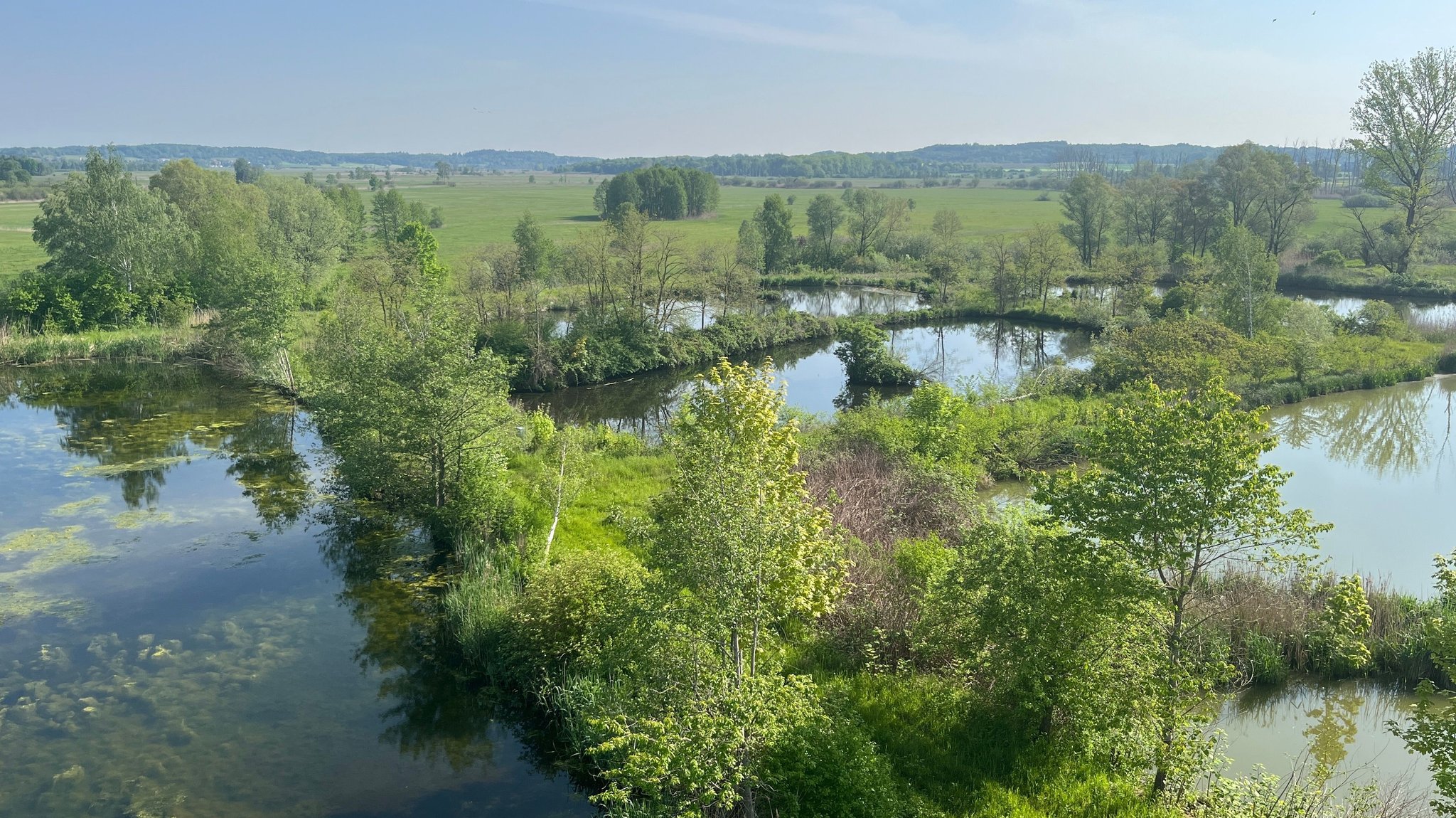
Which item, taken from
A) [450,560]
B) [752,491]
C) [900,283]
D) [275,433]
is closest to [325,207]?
[275,433]

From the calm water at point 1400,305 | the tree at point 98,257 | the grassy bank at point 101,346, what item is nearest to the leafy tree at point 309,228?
the tree at point 98,257

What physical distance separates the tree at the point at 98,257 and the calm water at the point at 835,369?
24.3m

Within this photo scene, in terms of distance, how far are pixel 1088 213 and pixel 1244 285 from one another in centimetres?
3281

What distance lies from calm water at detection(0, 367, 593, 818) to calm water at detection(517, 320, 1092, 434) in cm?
1289

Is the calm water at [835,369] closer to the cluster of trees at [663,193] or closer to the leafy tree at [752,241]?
the leafy tree at [752,241]

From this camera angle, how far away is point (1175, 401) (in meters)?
12.7

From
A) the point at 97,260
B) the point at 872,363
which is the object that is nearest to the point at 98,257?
the point at 97,260

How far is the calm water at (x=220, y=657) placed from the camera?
1325 cm

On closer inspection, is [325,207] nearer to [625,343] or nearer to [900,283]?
[625,343]

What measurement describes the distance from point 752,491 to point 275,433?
27317mm

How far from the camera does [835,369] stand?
4669 centimetres

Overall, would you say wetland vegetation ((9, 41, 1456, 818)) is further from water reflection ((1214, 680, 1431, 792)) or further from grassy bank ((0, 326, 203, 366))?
grassy bank ((0, 326, 203, 366))

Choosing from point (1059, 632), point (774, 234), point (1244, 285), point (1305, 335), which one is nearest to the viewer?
point (1059, 632)

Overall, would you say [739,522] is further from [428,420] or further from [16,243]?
[16,243]
